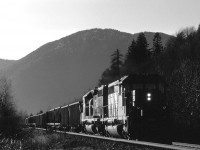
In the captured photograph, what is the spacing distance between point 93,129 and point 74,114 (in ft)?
32.9

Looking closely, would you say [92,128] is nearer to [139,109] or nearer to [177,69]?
[139,109]

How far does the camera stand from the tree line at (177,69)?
3950cm

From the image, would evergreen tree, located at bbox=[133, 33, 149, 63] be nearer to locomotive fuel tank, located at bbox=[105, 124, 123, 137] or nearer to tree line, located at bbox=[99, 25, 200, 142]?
tree line, located at bbox=[99, 25, 200, 142]

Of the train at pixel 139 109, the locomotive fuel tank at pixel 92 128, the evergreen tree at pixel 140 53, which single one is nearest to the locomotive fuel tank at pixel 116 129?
the train at pixel 139 109

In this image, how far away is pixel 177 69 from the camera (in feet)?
206

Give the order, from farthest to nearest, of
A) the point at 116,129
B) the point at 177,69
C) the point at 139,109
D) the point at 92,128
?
1. the point at 177,69
2. the point at 92,128
3. the point at 116,129
4. the point at 139,109

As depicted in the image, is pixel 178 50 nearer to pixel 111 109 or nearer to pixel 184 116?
pixel 184 116

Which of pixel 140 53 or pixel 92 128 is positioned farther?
pixel 140 53

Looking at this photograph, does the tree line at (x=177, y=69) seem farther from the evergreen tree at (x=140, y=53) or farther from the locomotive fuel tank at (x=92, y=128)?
the locomotive fuel tank at (x=92, y=128)

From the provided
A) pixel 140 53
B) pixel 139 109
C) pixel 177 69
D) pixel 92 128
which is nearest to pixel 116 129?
pixel 139 109

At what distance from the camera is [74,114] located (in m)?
41.7

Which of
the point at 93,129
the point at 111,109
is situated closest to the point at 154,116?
the point at 111,109

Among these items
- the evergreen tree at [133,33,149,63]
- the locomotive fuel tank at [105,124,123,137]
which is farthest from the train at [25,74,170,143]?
the evergreen tree at [133,33,149,63]

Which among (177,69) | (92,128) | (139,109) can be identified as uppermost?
(177,69)
